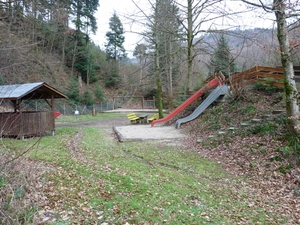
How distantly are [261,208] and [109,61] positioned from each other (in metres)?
35.1

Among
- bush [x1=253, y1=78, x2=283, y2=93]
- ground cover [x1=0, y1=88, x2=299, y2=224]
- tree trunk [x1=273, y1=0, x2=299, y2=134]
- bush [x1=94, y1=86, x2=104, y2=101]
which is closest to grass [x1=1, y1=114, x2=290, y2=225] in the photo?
ground cover [x1=0, y1=88, x2=299, y2=224]

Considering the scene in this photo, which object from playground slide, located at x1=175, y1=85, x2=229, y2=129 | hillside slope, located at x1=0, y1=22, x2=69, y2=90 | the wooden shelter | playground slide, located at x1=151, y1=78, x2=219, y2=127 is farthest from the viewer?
playground slide, located at x1=151, y1=78, x2=219, y2=127

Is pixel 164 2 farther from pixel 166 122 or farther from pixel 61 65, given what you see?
pixel 61 65

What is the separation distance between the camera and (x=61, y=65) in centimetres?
2844

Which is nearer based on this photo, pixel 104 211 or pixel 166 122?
pixel 104 211

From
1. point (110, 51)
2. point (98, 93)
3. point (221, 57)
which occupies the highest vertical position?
point (110, 51)

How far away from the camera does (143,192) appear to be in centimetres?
398

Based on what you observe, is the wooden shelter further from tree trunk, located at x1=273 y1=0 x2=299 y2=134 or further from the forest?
tree trunk, located at x1=273 y1=0 x2=299 y2=134

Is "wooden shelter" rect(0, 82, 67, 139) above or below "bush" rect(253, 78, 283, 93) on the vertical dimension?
below

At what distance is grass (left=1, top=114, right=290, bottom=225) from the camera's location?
329 centimetres

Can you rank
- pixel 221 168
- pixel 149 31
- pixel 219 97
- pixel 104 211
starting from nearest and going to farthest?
1. pixel 104 211
2. pixel 221 168
3. pixel 219 97
4. pixel 149 31

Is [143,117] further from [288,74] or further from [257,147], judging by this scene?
[288,74]

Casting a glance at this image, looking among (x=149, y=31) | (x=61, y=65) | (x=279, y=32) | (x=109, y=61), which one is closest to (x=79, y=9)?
(x=61, y=65)

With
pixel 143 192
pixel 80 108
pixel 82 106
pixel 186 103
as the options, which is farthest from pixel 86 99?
pixel 143 192
